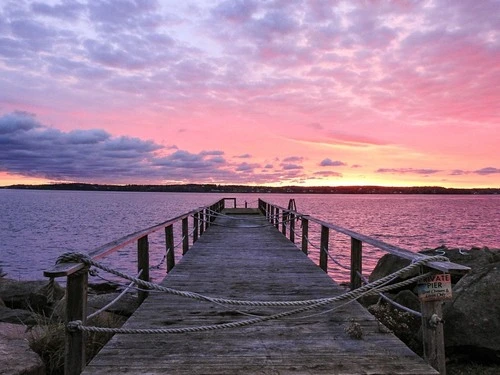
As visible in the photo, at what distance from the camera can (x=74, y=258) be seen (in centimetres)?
391

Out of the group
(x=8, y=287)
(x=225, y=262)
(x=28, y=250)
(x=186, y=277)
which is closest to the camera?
(x=186, y=277)

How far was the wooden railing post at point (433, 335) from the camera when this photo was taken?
3.84 m

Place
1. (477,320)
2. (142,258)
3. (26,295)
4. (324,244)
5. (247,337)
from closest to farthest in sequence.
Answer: (247,337)
(477,320)
(142,258)
(324,244)
(26,295)

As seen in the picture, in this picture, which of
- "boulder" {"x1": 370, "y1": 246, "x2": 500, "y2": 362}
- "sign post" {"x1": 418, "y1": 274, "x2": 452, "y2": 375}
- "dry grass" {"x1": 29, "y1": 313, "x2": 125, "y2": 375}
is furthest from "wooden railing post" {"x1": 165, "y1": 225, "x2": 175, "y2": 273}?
"sign post" {"x1": 418, "y1": 274, "x2": 452, "y2": 375}

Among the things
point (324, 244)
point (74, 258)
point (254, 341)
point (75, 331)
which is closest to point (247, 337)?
point (254, 341)

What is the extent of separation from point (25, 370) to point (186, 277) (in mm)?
3364

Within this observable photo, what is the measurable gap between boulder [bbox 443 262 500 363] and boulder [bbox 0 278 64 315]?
9.28m

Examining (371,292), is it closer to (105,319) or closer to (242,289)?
(242,289)

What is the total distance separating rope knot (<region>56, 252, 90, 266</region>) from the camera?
12.7ft

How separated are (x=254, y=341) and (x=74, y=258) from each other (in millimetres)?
2037

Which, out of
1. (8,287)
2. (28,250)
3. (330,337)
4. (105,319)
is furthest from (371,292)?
(28,250)

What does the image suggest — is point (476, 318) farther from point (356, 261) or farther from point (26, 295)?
point (26, 295)

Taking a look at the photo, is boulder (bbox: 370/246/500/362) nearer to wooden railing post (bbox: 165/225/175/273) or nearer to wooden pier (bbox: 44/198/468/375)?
wooden pier (bbox: 44/198/468/375)

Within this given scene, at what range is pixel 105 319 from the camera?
279 inches
